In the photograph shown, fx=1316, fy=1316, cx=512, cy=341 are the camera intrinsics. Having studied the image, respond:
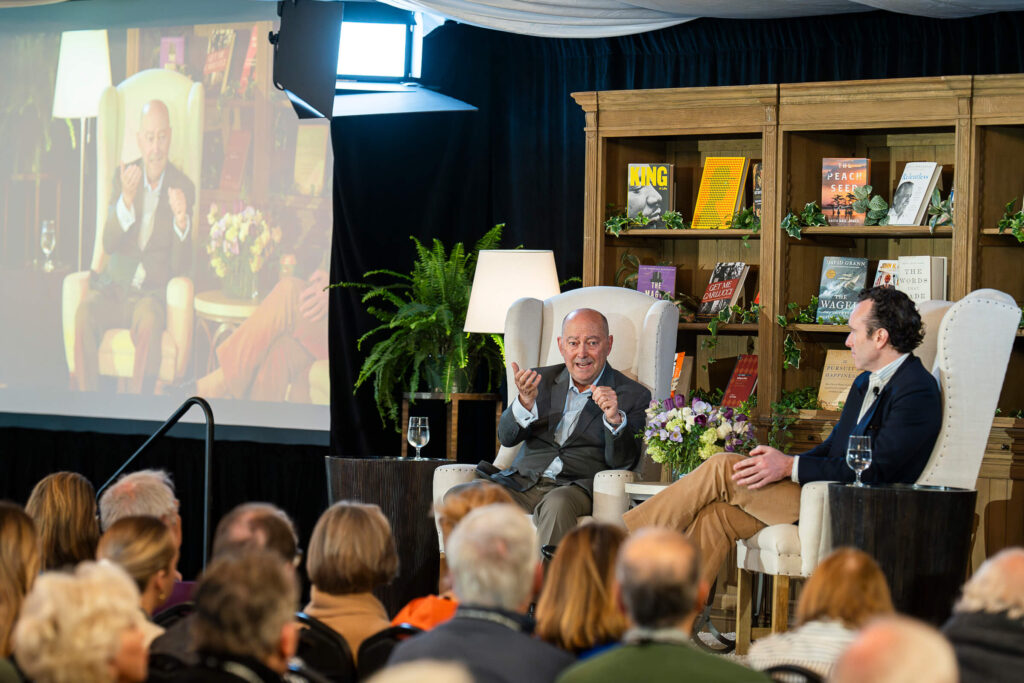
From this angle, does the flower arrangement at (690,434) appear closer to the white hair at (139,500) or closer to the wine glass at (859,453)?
the wine glass at (859,453)

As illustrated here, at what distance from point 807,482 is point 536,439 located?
1.22m

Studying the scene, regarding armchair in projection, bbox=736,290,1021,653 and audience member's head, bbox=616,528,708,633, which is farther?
armchair in projection, bbox=736,290,1021,653

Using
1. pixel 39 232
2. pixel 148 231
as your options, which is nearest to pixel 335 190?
pixel 148 231

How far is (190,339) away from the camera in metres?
7.71

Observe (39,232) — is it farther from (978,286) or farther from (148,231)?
(978,286)

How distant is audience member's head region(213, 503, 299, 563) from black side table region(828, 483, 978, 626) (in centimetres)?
195

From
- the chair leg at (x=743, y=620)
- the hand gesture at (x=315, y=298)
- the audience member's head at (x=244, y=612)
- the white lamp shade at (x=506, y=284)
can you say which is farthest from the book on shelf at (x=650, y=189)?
the audience member's head at (x=244, y=612)

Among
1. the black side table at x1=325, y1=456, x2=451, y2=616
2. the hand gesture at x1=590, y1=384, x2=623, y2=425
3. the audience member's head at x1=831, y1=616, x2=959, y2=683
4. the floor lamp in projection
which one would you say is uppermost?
the floor lamp in projection

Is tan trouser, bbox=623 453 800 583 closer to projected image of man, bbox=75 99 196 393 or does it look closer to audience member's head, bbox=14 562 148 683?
audience member's head, bbox=14 562 148 683

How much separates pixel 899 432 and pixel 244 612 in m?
2.95

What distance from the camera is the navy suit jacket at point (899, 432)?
448cm

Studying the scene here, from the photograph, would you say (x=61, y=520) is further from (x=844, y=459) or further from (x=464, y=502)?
(x=844, y=459)

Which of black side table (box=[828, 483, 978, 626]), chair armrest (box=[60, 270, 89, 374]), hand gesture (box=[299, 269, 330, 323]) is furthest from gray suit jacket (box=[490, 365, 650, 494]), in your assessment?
chair armrest (box=[60, 270, 89, 374])

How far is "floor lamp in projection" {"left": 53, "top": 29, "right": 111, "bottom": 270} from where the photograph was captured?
309 inches
